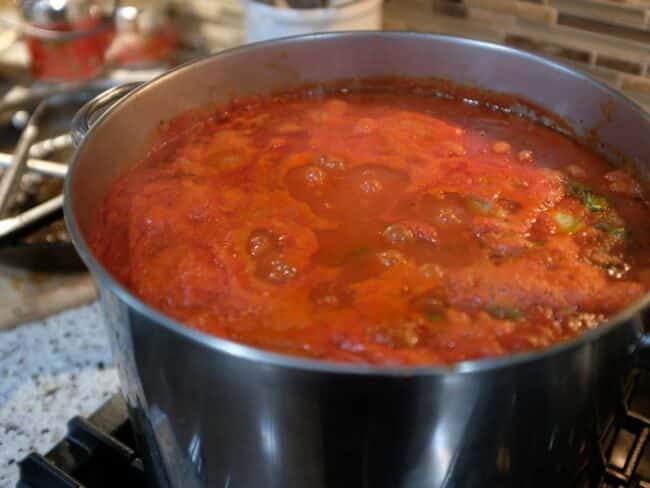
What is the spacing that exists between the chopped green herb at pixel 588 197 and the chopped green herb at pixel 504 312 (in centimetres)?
27

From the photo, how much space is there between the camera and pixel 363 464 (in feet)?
2.28

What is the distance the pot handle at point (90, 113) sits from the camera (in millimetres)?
971

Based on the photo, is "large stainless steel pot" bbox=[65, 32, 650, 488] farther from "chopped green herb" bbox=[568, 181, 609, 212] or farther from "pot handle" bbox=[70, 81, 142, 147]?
"chopped green herb" bbox=[568, 181, 609, 212]

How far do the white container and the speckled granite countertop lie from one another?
0.60 m

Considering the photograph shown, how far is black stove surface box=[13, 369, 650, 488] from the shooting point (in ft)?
3.10

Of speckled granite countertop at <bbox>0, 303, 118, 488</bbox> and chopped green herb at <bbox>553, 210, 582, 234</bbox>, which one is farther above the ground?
chopped green herb at <bbox>553, 210, 582, 234</bbox>

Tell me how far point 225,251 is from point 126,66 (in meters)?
0.98

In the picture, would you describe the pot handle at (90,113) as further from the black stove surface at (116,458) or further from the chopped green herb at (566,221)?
the chopped green herb at (566,221)

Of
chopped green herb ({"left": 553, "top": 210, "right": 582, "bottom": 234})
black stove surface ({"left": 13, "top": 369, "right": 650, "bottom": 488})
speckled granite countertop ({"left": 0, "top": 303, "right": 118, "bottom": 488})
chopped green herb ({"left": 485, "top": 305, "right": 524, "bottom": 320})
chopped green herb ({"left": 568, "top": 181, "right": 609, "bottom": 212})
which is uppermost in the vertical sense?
chopped green herb ({"left": 568, "top": 181, "right": 609, "bottom": 212})

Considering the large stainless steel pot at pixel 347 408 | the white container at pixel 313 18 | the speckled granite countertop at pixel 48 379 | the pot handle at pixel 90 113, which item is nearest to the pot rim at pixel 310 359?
the large stainless steel pot at pixel 347 408

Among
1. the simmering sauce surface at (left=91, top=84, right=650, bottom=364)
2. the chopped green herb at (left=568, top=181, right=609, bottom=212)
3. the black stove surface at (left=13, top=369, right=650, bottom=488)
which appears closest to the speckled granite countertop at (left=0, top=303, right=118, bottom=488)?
the black stove surface at (left=13, top=369, right=650, bottom=488)

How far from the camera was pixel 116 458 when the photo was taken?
1.00 m

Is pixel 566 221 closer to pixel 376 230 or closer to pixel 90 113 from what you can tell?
pixel 376 230

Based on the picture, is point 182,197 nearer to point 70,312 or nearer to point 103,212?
point 103,212
